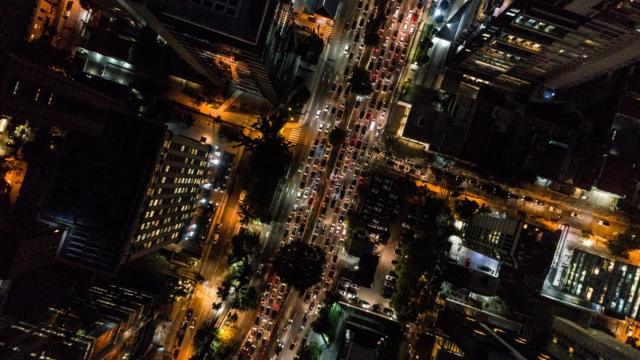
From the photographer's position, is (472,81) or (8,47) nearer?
(8,47)

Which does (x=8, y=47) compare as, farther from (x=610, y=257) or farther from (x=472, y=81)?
(x=610, y=257)

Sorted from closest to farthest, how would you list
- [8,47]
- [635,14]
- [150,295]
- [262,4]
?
[262,4] < [635,14] < [8,47] < [150,295]

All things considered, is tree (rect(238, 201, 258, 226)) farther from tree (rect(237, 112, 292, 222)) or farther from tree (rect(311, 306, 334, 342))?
tree (rect(311, 306, 334, 342))

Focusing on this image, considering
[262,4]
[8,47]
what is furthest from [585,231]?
[8,47]

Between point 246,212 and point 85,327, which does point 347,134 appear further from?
point 85,327

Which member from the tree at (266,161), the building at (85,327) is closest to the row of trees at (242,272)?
the tree at (266,161)

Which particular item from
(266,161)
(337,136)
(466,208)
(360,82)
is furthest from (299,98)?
(466,208)
